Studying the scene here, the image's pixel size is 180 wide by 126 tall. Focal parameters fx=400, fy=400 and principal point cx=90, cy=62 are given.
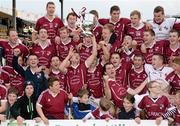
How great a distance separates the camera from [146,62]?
7.57 meters

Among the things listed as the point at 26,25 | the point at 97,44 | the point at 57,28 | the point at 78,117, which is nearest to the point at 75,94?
the point at 78,117

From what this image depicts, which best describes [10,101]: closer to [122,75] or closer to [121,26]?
[122,75]

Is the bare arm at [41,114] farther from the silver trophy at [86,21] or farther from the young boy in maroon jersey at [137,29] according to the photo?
the young boy in maroon jersey at [137,29]

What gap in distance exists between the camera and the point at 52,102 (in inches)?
257

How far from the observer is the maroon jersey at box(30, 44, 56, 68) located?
306 inches

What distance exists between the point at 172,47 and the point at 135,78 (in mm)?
999

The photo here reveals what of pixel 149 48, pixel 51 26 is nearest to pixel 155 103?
pixel 149 48

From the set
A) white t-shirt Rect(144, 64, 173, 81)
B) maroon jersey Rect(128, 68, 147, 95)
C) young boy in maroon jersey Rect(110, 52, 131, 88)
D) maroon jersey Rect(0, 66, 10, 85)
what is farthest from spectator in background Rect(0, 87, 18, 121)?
white t-shirt Rect(144, 64, 173, 81)

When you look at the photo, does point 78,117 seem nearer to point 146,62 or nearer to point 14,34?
point 146,62

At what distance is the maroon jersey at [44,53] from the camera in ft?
25.5

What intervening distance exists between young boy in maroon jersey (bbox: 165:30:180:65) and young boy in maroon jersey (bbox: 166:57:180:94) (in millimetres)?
741

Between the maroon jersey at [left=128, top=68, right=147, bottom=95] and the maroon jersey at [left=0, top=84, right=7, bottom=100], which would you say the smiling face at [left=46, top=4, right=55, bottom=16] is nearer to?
the maroon jersey at [left=0, top=84, right=7, bottom=100]

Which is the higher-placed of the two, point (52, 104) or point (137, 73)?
point (137, 73)

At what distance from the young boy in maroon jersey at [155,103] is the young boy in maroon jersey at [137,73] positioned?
1.06 meters
